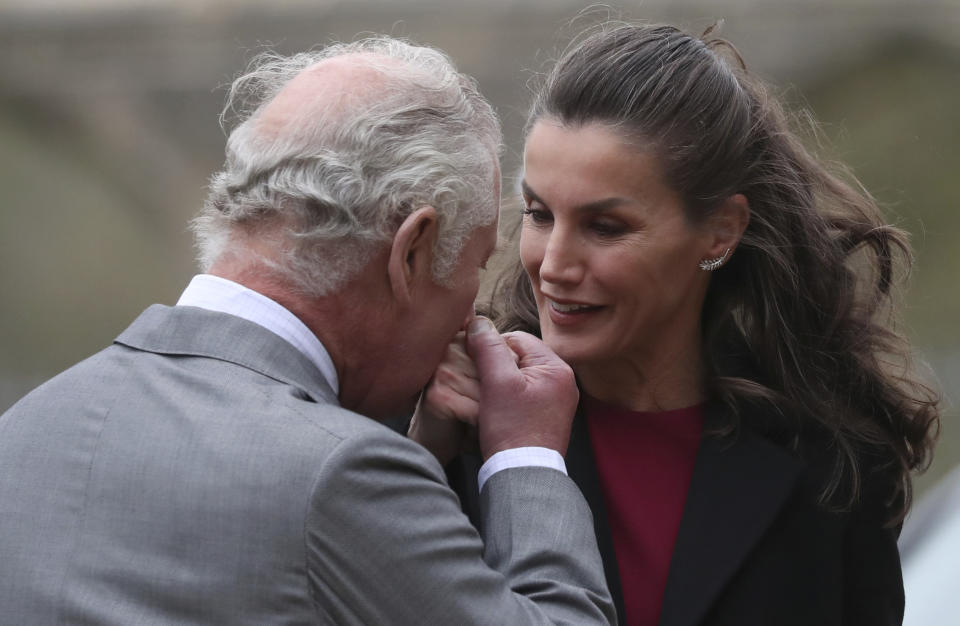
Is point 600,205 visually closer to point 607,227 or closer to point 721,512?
point 607,227

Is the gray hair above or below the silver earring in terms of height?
above

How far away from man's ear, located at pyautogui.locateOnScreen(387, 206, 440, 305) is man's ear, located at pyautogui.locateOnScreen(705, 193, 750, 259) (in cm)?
81

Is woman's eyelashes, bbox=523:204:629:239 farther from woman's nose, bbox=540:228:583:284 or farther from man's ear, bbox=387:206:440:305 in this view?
man's ear, bbox=387:206:440:305

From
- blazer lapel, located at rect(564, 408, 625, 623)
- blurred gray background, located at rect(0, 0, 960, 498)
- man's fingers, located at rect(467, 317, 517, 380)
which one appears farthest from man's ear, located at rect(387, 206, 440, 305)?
blurred gray background, located at rect(0, 0, 960, 498)

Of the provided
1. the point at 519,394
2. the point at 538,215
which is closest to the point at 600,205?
the point at 538,215

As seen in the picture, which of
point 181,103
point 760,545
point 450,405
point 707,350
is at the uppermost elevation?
point 450,405

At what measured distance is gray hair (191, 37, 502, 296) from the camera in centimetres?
185

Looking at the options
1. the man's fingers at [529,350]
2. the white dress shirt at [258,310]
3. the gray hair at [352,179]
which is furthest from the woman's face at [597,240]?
the white dress shirt at [258,310]

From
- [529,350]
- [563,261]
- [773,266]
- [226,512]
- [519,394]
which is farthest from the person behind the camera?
[773,266]

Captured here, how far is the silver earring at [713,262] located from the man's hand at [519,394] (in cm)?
47


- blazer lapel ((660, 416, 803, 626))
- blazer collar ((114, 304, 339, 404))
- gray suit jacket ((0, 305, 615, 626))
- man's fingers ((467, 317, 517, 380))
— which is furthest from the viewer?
blazer lapel ((660, 416, 803, 626))

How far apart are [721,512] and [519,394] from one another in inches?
22.4

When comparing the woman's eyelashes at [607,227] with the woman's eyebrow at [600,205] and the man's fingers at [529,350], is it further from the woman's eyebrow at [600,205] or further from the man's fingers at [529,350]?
the man's fingers at [529,350]

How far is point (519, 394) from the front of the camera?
2.12m
